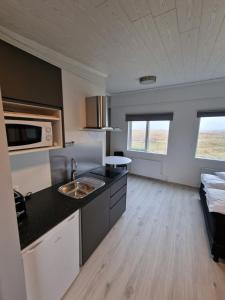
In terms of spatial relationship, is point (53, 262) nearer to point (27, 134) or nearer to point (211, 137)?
point (27, 134)

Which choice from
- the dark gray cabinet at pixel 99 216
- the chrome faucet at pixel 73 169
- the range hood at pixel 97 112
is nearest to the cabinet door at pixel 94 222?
the dark gray cabinet at pixel 99 216

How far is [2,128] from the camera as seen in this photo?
26.8 inches

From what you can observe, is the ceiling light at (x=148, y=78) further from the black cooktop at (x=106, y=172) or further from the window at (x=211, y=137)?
the black cooktop at (x=106, y=172)

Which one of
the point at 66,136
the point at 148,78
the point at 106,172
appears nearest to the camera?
the point at 66,136

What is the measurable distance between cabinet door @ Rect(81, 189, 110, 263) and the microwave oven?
820 millimetres

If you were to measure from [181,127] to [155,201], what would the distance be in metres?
2.00

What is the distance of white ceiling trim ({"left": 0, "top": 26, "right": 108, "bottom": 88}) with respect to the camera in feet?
4.69

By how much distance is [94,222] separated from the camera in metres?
1.70

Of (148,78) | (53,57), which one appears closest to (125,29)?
(53,57)

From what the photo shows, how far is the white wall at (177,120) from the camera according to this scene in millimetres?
3320

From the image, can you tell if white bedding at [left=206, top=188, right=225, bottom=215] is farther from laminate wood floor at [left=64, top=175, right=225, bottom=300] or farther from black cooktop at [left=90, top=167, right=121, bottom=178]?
black cooktop at [left=90, top=167, right=121, bottom=178]

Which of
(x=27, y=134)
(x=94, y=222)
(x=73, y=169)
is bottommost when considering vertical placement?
(x=94, y=222)

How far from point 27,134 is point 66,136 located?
0.83 meters

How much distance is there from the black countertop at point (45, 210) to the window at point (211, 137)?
2832 millimetres
